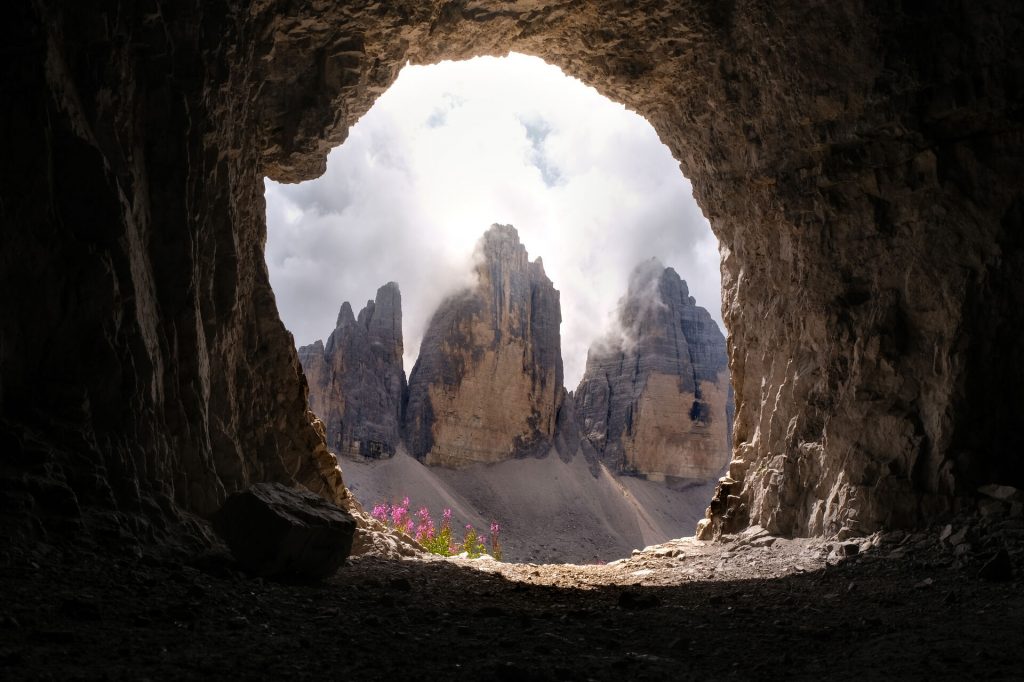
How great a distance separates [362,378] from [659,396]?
3077 centimetres

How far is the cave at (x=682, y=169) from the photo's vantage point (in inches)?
203

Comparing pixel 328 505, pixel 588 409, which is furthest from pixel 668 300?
pixel 328 505

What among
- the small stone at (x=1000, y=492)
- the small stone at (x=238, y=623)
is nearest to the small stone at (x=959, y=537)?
the small stone at (x=1000, y=492)

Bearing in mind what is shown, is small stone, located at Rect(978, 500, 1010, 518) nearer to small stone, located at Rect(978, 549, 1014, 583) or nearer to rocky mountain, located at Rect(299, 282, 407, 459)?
small stone, located at Rect(978, 549, 1014, 583)

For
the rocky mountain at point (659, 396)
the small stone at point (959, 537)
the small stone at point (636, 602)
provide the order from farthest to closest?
the rocky mountain at point (659, 396)
the small stone at point (959, 537)
the small stone at point (636, 602)

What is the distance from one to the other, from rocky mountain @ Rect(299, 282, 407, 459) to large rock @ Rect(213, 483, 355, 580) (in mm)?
56355

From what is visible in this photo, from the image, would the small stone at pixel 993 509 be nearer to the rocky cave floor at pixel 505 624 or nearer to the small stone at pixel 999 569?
the rocky cave floor at pixel 505 624

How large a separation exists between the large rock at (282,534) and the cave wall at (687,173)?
0.62 m

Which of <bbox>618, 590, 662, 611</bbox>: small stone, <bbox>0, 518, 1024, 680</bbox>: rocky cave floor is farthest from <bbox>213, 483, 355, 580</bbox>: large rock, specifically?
<bbox>618, 590, 662, 611</bbox>: small stone

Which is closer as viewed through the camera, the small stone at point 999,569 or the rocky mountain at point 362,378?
the small stone at point 999,569

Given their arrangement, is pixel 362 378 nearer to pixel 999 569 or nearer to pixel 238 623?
pixel 999 569

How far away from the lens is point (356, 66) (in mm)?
10266

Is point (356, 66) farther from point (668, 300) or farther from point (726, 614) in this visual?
point (668, 300)

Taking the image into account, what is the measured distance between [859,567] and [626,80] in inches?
339
